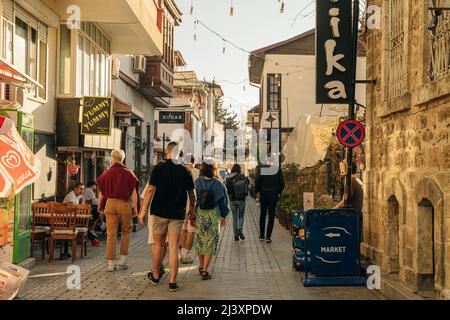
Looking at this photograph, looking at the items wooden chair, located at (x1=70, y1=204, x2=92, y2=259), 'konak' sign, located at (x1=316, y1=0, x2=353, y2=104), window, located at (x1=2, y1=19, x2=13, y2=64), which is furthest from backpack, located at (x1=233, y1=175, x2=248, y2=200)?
window, located at (x1=2, y1=19, x2=13, y2=64)

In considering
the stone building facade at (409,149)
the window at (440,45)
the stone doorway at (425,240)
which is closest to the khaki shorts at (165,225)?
the stone building facade at (409,149)

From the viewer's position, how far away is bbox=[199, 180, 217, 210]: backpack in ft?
31.6

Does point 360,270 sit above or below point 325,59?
below

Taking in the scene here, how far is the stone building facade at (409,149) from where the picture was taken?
684cm

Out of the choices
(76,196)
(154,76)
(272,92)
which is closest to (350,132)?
(76,196)

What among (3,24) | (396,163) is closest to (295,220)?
(396,163)

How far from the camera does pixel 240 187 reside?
15430 millimetres

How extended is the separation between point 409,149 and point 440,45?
4.42 ft

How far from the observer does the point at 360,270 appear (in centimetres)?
905

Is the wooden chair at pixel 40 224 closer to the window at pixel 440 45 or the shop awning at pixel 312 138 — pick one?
the window at pixel 440 45

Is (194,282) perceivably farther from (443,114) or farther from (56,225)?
(443,114)

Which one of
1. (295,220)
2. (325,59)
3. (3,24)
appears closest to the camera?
(295,220)
